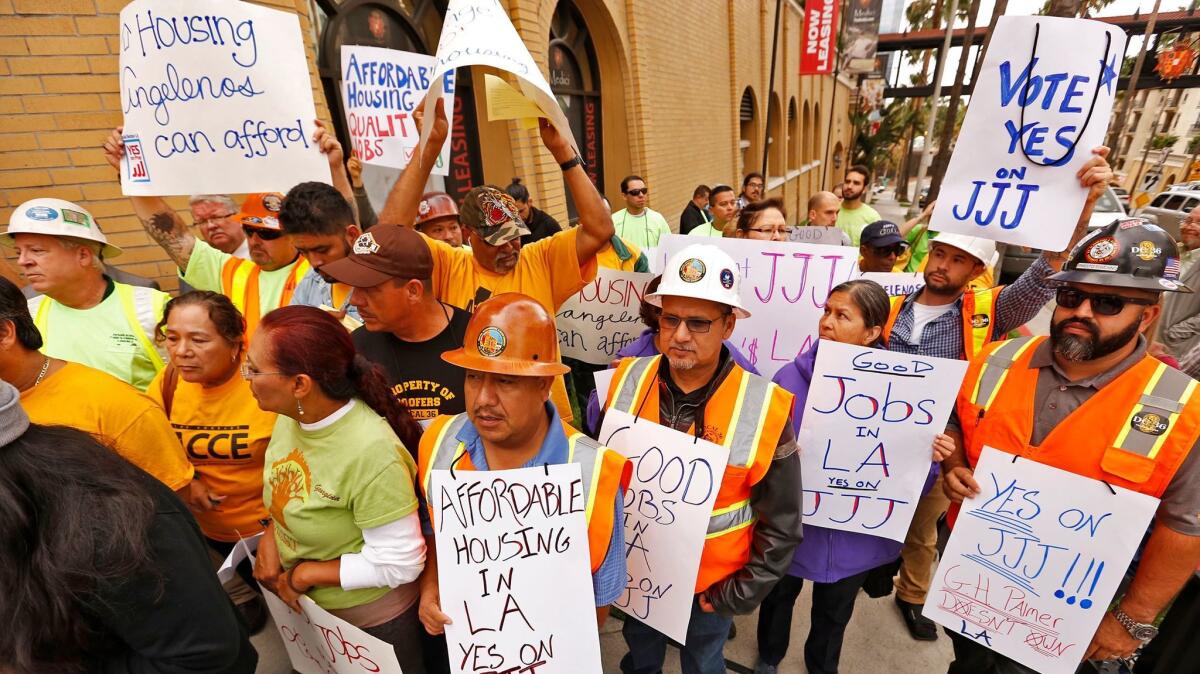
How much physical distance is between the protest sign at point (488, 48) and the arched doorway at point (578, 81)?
5.01 m

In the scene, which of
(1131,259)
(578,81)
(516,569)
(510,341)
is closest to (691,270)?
(510,341)

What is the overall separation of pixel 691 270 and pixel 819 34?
16031mm

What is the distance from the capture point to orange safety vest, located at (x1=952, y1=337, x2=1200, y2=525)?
4.93 feet

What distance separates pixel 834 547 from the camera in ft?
7.21

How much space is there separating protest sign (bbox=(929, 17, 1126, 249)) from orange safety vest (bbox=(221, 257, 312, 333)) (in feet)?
10.7

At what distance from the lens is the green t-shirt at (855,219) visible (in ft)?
18.6

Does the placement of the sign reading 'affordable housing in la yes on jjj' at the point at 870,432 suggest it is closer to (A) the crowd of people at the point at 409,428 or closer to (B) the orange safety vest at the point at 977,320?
(A) the crowd of people at the point at 409,428

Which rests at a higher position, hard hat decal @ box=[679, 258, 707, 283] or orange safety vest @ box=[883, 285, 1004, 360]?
hard hat decal @ box=[679, 258, 707, 283]

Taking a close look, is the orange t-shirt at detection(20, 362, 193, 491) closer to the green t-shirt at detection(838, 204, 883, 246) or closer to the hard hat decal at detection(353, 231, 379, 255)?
the hard hat decal at detection(353, 231, 379, 255)

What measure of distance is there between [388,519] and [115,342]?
6.03ft

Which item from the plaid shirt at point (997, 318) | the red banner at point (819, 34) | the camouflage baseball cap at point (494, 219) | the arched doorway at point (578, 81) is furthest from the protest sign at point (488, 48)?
the red banner at point (819, 34)

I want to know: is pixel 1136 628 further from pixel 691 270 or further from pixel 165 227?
pixel 165 227

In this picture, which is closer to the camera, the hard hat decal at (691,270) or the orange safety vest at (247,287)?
the hard hat decal at (691,270)

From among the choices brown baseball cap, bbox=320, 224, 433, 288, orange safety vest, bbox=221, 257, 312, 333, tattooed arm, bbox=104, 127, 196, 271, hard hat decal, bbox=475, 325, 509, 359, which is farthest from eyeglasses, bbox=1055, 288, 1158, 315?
tattooed arm, bbox=104, 127, 196, 271
